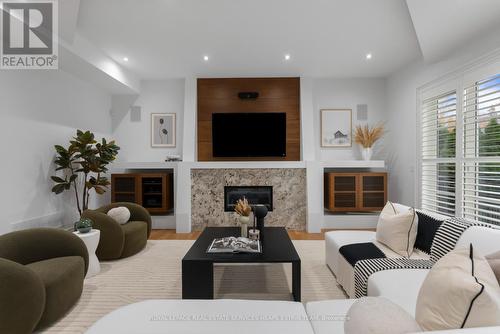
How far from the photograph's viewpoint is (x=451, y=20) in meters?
2.95

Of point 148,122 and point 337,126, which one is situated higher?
point 148,122

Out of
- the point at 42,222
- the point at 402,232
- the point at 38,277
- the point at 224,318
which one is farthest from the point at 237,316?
the point at 42,222

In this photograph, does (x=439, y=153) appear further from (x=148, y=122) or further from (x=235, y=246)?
(x=148, y=122)

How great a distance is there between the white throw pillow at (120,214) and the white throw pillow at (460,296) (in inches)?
138

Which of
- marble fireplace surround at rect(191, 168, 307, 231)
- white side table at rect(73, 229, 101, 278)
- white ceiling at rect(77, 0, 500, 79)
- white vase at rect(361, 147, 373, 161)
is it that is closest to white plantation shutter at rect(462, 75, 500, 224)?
white ceiling at rect(77, 0, 500, 79)

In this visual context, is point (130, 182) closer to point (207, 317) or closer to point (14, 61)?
point (14, 61)

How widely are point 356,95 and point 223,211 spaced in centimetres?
351

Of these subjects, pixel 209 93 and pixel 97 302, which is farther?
pixel 209 93

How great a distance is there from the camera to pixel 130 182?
504 cm

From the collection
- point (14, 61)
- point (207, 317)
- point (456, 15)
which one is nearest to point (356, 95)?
point (456, 15)

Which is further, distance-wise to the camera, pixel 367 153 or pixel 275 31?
pixel 367 153

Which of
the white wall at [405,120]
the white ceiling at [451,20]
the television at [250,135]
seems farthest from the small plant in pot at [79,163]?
the white wall at [405,120]

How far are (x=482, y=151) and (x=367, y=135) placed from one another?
6.45 feet

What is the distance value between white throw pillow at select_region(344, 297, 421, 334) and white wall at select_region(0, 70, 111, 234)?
400 cm
